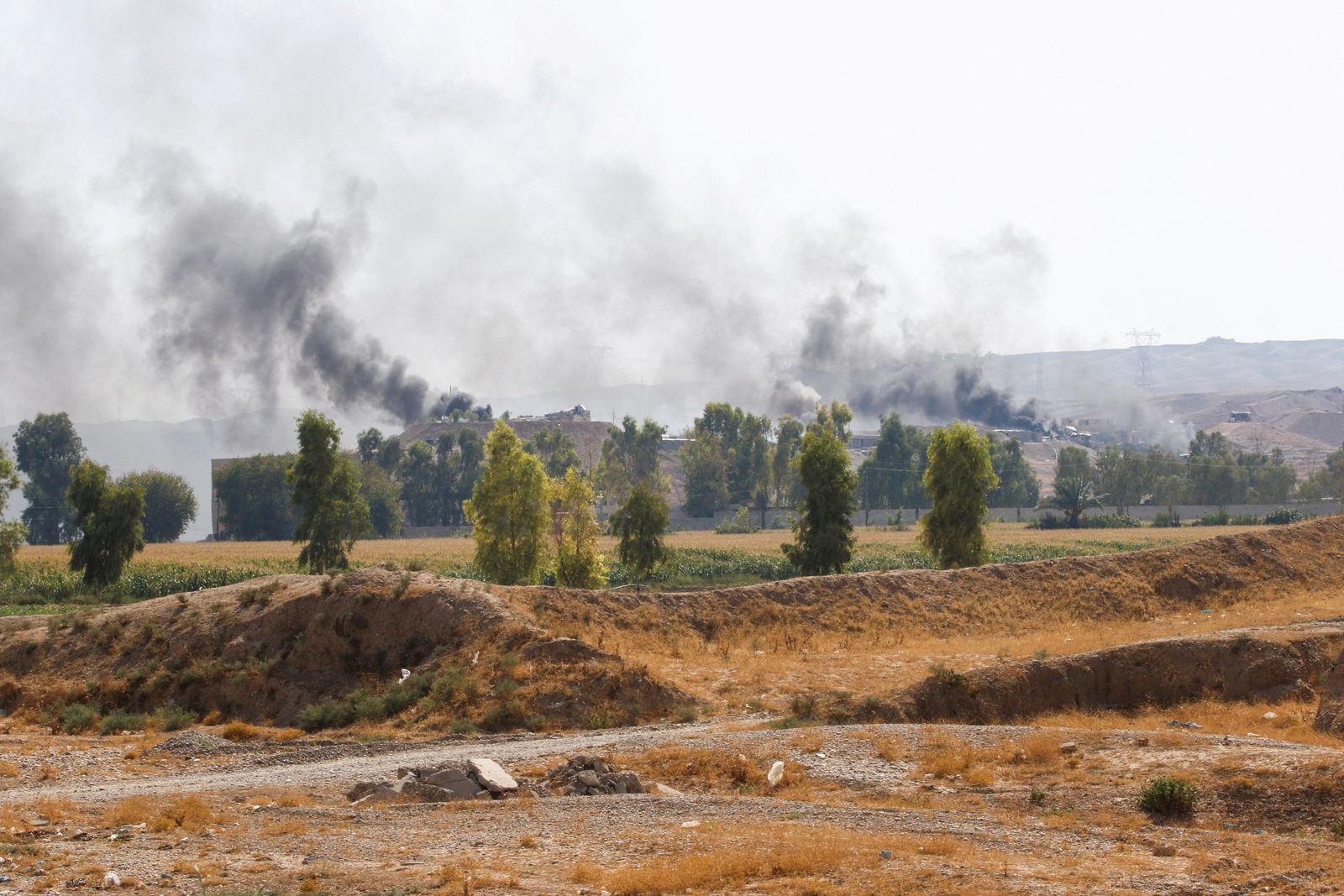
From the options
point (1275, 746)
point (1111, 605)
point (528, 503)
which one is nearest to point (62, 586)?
point (528, 503)

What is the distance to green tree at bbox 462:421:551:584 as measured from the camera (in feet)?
168

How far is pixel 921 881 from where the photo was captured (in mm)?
12539

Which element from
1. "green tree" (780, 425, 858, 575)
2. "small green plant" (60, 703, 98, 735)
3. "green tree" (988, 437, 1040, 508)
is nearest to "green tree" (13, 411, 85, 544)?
"green tree" (988, 437, 1040, 508)

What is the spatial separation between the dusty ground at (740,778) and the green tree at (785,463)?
115 m

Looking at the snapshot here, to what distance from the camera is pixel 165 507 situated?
428 feet

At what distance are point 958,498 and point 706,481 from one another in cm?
9455

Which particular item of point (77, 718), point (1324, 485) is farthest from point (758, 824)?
point (1324, 485)

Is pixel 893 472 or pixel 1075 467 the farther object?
pixel 1075 467

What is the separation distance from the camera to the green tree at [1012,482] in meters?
157

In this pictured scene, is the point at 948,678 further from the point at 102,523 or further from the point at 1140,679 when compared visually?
the point at 102,523

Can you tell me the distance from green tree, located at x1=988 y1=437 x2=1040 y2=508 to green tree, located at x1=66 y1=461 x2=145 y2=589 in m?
116

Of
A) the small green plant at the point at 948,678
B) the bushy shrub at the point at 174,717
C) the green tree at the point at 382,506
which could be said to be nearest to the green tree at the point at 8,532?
the bushy shrub at the point at 174,717

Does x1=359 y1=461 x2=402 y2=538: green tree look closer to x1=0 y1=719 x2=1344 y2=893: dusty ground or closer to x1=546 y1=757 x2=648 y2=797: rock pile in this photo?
x1=0 y1=719 x2=1344 y2=893: dusty ground

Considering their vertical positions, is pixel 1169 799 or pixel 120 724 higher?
pixel 1169 799
